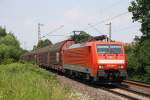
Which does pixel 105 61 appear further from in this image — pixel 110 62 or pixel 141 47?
pixel 141 47

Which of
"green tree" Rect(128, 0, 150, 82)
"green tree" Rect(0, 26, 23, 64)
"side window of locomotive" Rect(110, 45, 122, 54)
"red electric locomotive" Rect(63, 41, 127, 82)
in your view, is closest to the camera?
"red electric locomotive" Rect(63, 41, 127, 82)

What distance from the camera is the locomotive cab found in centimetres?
2439

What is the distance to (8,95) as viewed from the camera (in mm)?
10469

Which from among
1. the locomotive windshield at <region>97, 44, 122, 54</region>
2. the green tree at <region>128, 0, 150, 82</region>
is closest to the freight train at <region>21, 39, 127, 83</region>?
the locomotive windshield at <region>97, 44, 122, 54</region>

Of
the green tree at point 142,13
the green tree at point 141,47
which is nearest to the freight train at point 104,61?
the green tree at point 141,47

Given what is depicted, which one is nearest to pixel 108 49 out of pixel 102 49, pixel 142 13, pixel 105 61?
pixel 102 49

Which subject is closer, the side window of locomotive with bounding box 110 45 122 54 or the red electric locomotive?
the red electric locomotive

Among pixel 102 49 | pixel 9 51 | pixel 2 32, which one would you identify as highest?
pixel 2 32

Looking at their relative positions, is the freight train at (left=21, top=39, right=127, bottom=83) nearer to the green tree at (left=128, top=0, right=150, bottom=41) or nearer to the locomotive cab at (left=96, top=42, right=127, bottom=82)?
the locomotive cab at (left=96, top=42, right=127, bottom=82)

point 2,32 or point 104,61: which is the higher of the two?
point 2,32

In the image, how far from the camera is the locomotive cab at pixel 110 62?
24391 mm

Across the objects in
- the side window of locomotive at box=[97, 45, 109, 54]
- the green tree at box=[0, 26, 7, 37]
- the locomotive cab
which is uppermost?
the green tree at box=[0, 26, 7, 37]

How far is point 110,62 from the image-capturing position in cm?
2455

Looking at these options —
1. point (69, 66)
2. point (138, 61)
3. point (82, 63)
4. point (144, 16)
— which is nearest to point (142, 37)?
point (144, 16)
